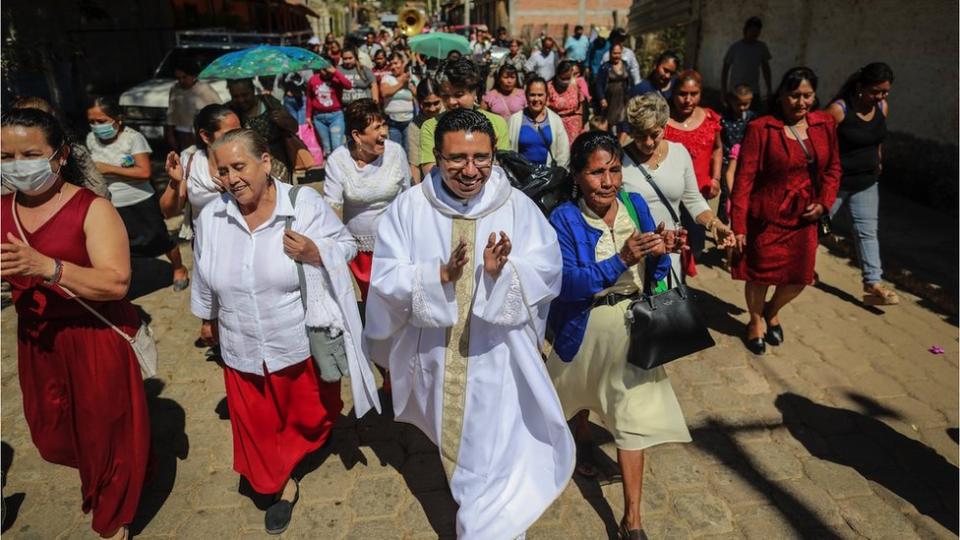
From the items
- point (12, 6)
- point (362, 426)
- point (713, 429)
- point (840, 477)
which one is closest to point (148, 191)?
point (362, 426)

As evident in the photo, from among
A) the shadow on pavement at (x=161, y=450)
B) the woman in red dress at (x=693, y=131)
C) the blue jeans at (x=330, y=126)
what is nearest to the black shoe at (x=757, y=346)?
the woman in red dress at (x=693, y=131)

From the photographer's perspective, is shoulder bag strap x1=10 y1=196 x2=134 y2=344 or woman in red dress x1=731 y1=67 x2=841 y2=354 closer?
Result: shoulder bag strap x1=10 y1=196 x2=134 y2=344

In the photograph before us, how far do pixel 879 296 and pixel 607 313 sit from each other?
3538mm

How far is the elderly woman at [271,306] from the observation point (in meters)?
2.84

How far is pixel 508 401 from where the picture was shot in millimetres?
2865

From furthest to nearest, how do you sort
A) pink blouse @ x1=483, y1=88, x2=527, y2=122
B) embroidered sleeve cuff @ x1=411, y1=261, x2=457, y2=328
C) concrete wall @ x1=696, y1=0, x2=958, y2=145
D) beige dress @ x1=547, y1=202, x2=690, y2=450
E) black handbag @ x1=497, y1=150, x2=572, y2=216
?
concrete wall @ x1=696, y1=0, x2=958, y2=145 < pink blouse @ x1=483, y1=88, x2=527, y2=122 < black handbag @ x1=497, y1=150, x2=572, y2=216 < beige dress @ x1=547, y1=202, x2=690, y2=450 < embroidered sleeve cuff @ x1=411, y1=261, x2=457, y2=328

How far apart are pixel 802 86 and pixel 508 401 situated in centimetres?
276

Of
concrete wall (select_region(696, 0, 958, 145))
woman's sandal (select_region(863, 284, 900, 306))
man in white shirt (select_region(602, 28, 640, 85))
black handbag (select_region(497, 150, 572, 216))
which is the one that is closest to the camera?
black handbag (select_region(497, 150, 572, 216))

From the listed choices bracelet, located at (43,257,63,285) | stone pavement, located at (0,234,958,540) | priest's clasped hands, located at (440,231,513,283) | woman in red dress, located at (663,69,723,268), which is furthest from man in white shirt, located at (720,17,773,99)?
bracelet, located at (43,257,63,285)

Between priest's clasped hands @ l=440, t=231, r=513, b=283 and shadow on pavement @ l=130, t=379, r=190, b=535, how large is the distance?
2.00m

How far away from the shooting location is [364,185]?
4.03 meters

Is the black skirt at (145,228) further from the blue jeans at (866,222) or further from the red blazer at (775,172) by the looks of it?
the blue jeans at (866,222)

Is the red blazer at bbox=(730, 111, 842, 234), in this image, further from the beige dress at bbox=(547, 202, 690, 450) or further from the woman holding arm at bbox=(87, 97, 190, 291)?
the woman holding arm at bbox=(87, 97, 190, 291)

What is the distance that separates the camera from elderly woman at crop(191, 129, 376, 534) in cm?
284
